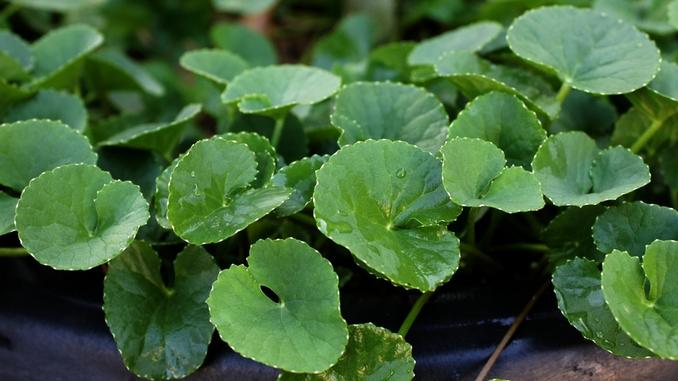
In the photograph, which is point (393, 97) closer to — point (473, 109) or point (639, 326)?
point (473, 109)

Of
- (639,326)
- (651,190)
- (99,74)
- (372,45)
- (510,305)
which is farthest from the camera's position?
(372,45)

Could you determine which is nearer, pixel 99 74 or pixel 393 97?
pixel 393 97

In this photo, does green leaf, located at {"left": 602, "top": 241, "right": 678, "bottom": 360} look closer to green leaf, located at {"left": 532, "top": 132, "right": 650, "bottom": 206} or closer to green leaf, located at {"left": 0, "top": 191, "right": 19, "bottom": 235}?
green leaf, located at {"left": 532, "top": 132, "right": 650, "bottom": 206}

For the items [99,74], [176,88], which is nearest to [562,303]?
[99,74]

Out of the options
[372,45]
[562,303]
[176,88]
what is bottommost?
[176,88]

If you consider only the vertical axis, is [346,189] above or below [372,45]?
above

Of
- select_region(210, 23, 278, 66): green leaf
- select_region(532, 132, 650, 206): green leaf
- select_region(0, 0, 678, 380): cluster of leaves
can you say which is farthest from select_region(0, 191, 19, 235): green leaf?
select_region(210, 23, 278, 66): green leaf

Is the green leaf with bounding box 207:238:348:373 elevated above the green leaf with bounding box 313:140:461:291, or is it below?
below

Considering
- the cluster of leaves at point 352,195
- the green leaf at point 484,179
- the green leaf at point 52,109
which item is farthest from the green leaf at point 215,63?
the green leaf at point 484,179
